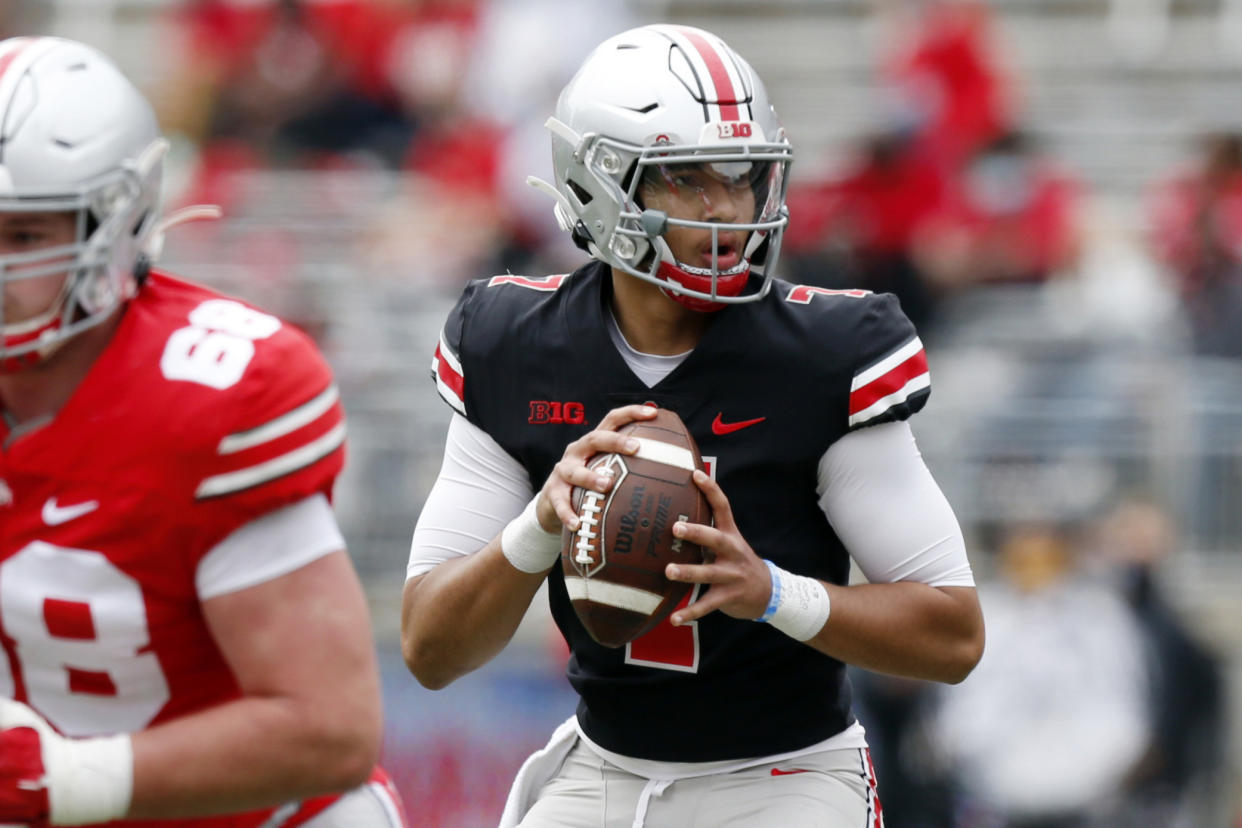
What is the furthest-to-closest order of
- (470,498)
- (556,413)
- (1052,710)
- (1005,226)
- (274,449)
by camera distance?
(1005,226) < (1052,710) < (470,498) < (556,413) < (274,449)

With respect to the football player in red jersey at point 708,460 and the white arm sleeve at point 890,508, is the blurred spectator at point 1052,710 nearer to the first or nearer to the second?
the football player in red jersey at point 708,460

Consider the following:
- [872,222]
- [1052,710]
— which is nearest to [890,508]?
[1052,710]

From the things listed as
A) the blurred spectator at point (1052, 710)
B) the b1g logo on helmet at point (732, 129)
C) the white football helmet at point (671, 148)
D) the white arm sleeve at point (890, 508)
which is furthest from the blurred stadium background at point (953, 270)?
the b1g logo on helmet at point (732, 129)

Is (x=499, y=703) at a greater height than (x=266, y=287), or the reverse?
(x=266, y=287)

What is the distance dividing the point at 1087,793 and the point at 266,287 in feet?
13.3

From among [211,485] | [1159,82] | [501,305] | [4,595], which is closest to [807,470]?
[501,305]

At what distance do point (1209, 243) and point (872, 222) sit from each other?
1404 millimetres

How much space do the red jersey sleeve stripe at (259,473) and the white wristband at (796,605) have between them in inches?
30.1

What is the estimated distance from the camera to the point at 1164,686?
6.68 metres

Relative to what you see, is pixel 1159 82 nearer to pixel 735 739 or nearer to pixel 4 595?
pixel 735 739

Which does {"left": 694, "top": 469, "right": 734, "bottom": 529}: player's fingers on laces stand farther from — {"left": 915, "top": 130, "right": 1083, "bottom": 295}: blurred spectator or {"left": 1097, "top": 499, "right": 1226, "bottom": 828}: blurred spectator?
{"left": 915, "top": 130, "right": 1083, "bottom": 295}: blurred spectator

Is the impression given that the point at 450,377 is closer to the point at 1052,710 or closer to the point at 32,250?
the point at 32,250

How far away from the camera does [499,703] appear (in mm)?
6691

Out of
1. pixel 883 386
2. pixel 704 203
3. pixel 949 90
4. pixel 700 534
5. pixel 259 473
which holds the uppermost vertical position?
pixel 704 203
